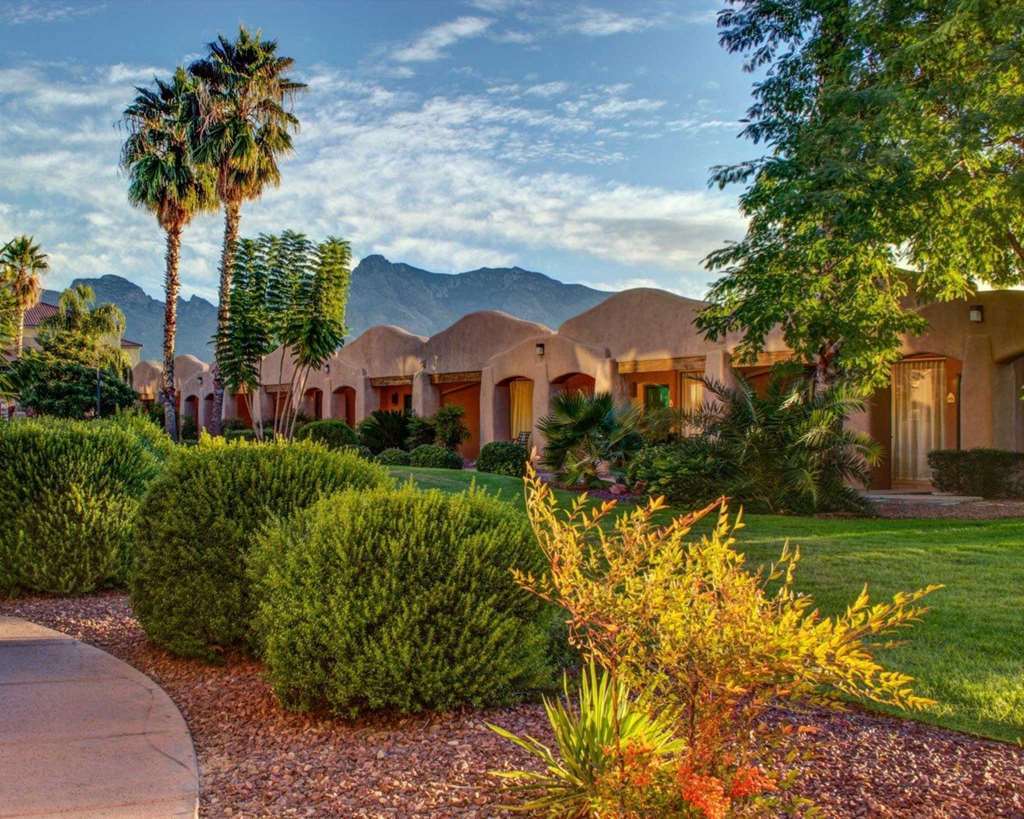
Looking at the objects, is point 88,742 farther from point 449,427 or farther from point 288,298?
point 288,298

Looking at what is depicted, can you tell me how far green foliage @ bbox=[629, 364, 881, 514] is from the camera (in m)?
14.6

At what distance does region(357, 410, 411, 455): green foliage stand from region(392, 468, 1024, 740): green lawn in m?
16.6

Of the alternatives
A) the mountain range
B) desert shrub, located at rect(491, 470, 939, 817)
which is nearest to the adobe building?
desert shrub, located at rect(491, 470, 939, 817)

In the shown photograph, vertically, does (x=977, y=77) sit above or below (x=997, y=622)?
above

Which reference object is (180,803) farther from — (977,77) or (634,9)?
(977,77)

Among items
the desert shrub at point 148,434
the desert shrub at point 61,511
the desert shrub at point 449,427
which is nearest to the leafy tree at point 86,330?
the desert shrub at point 449,427

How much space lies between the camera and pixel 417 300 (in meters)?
161

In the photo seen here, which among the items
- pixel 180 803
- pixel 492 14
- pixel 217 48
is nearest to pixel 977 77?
pixel 492 14

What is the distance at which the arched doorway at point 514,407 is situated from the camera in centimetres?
2756

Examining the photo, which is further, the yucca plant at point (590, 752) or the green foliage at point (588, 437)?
the green foliage at point (588, 437)

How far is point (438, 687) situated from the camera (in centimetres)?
461

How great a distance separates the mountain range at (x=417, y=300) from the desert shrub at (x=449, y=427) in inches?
4822

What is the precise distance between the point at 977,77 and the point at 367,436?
791 inches

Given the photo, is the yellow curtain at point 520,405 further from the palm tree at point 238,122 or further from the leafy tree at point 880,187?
the leafy tree at point 880,187
